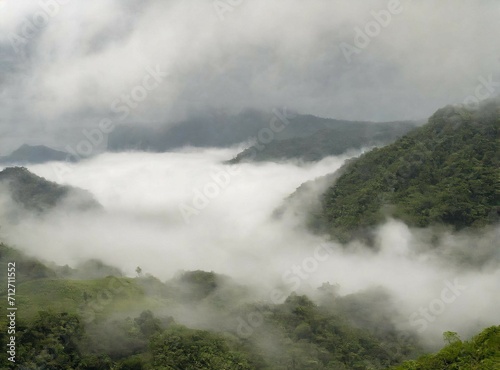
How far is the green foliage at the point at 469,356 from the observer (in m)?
30.8

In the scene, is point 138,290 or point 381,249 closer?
point 138,290

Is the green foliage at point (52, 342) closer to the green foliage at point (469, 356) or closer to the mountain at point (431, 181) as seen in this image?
the green foliage at point (469, 356)

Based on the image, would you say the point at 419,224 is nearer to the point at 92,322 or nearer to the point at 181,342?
the point at 181,342

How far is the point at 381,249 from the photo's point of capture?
112m

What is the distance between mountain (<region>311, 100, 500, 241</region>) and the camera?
102 metres

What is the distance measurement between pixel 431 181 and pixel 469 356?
282 feet

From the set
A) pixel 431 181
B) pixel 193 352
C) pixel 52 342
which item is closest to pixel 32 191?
pixel 52 342

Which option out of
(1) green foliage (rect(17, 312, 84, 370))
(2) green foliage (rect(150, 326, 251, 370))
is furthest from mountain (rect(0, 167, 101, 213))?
(2) green foliage (rect(150, 326, 251, 370))

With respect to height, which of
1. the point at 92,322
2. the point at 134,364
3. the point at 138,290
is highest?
the point at 138,290

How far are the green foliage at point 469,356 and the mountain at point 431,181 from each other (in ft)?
233

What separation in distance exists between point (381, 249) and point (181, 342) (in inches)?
2743

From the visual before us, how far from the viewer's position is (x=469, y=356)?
107 feet

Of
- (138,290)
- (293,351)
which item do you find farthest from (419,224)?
(138,290)

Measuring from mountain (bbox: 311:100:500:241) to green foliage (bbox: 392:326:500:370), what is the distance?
7110 cm
